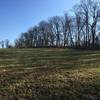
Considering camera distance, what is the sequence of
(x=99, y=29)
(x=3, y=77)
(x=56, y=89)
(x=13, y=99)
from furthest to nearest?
(x=99, y=29)
(x=3, y=77)
(x=56, y=89)
(x=13, y=99)

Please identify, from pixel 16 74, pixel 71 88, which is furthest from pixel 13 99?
pixel 16 74

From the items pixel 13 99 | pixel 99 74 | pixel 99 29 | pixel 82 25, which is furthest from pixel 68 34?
pixel 13 99

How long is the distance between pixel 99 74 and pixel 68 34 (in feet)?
226

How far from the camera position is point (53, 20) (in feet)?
315

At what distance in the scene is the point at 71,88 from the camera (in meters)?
11.5

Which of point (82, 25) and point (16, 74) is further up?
point (82, 25)

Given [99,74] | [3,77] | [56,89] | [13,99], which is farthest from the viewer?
[99,74]

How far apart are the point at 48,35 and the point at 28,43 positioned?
10.8 metres

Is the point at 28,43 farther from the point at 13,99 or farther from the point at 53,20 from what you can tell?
the point at 13,99

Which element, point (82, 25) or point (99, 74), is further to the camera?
point (82, 25)

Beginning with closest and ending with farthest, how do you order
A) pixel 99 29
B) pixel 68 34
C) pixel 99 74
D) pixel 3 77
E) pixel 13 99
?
1. pixel 13 99
2. pixel 3 77
3. pixel 99 74
4. pixel 99 29
5. pixel 68 34

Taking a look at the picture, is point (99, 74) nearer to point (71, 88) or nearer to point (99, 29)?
point (71, 88)

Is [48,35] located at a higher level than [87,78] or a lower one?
higher

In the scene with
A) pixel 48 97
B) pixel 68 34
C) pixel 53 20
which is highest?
pixel 53 20
